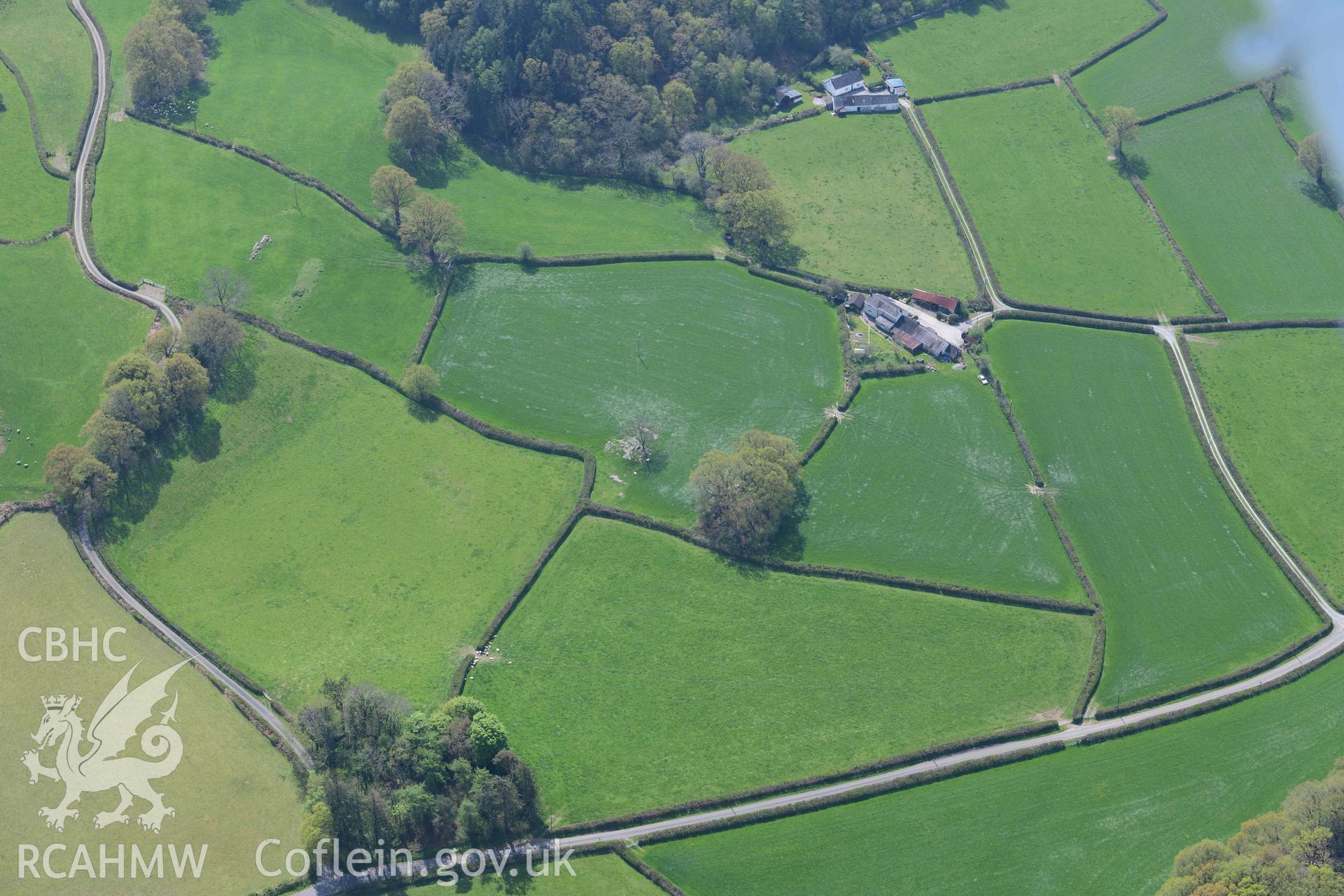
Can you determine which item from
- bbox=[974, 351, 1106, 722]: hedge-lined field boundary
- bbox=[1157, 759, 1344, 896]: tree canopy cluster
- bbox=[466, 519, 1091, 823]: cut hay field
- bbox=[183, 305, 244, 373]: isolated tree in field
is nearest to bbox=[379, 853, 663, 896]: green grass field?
bbox=[466, 519, 1091, 823]: cut hay field

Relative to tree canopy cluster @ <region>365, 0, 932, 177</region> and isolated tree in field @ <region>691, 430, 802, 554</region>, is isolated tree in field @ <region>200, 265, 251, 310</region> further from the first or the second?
isolated tree in field @ <region>691, 430, 802, 554</region>

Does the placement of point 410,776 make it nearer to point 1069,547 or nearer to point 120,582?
point 120,582

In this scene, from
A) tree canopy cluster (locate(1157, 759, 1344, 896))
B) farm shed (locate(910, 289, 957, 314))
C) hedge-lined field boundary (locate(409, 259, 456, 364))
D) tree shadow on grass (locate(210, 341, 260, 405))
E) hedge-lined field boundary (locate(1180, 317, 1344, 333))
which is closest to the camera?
tree canopy cluster (locate(1157, 759, 1344, 896))

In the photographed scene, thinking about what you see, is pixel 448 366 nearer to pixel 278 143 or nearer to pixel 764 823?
pixel 278 143

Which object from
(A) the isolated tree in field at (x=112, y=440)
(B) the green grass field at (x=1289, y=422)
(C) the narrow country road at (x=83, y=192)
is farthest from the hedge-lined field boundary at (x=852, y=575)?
(C) the narrow country road at (x=83, y=192)

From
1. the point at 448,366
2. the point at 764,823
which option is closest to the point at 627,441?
the point at 448,366
